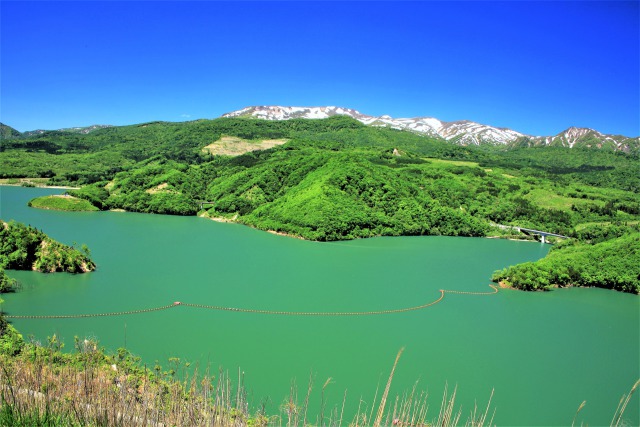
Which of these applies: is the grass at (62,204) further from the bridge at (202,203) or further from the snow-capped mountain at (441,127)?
the snow-capped mountain at (441,127)

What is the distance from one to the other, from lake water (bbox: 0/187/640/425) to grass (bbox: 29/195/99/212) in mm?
18110

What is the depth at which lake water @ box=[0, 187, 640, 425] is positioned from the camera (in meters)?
11.8

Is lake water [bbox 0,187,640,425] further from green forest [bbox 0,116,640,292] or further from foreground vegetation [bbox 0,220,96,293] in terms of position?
green forest [bbox 0,116,640,292]

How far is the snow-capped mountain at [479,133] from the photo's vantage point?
134 m

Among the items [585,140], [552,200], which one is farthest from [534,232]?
[585,140]

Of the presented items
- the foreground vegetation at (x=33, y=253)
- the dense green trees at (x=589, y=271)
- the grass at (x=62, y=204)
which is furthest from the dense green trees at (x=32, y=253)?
the grass at (x=62, y=204)

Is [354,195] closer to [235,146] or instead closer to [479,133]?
[235,146]

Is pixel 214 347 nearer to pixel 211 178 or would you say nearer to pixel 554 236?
pixel 554 236

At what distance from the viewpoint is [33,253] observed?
1966 cm

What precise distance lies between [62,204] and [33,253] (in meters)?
27.5

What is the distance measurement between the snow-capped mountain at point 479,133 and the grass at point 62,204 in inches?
4772

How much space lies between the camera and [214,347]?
13.1 meters

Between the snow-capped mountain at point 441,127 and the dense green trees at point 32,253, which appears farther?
the snow-capped mountain at point 441,127

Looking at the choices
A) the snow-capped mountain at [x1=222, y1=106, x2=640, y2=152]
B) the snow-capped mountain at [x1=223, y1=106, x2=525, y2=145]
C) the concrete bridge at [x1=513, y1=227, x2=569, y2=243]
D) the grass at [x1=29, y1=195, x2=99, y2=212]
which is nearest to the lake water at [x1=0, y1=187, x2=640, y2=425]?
the concrete bridge at [x1=513, y1=227, x2=569, y2=243]
